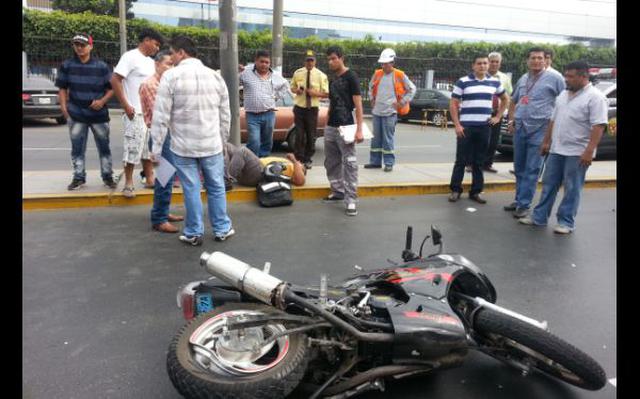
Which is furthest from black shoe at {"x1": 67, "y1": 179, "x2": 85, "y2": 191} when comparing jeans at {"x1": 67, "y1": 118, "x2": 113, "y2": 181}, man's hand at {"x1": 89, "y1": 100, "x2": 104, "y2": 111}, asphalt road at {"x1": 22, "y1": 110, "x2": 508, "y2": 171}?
asphalt road at {"x1": 22, "y1": 110, "x2": 508, "y2": 171}

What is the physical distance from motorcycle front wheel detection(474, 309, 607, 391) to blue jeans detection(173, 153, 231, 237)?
3189mm

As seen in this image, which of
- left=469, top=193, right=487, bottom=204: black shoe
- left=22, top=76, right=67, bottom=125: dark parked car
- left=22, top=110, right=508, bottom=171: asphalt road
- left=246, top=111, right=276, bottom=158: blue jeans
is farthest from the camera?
left=22, top=76, right=67, bottom=125: dark parked car

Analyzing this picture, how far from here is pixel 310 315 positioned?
2.62 m

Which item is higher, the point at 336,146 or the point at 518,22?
the point at 518,22

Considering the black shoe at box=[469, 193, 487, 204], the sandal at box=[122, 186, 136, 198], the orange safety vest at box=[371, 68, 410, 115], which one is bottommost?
the black shoe at box=[469, 193, 487, 204]

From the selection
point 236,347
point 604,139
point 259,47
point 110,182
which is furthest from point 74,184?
point 259,47

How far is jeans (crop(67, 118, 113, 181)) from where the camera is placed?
633 centimetres

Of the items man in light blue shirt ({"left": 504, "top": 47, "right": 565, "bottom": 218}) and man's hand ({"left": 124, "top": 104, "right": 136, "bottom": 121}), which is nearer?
man's hand ({"left": 124, "top": 104, "right": 136, "bottom": 121})

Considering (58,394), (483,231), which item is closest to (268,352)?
(58,394)

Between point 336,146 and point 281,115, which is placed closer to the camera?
point 336,146

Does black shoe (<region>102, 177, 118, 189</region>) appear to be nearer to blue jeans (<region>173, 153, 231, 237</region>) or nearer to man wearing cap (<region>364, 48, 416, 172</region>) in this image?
blue jeans (<region>173, 153, 231, 237</region>)

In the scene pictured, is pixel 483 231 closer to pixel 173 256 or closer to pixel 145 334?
pixel 173 256
